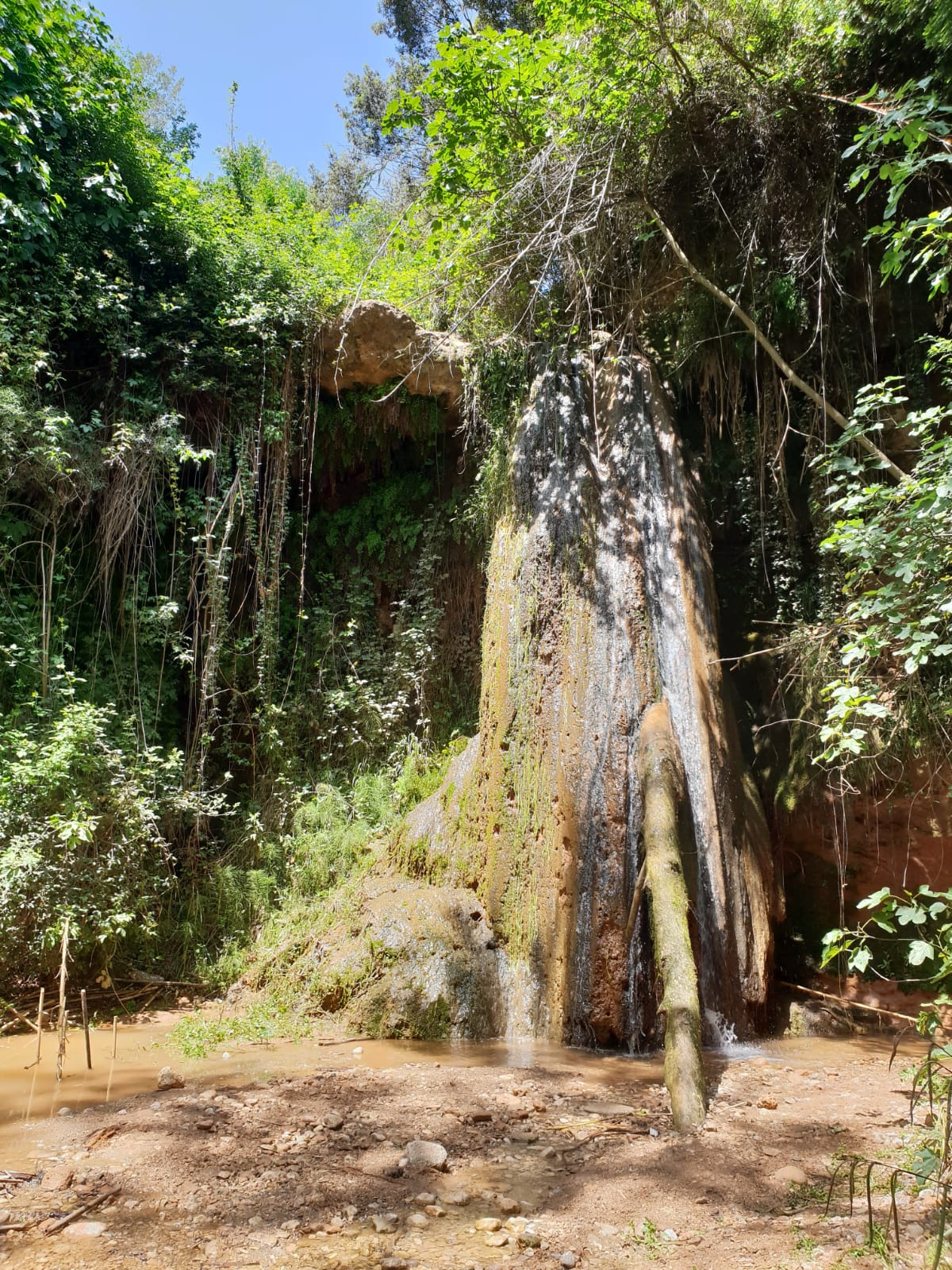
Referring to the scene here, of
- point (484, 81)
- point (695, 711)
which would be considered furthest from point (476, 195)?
point (695, 711)

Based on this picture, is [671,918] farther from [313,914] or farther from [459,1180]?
[313,914]

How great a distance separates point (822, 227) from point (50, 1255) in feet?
23.6

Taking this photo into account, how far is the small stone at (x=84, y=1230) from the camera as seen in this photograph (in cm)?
224

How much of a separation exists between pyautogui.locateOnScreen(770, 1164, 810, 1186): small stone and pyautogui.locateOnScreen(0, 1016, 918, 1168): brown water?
137 centimetres

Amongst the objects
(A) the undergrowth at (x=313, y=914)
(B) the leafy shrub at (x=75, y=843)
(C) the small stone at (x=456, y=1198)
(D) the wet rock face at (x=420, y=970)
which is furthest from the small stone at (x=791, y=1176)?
(B) the leafy shrub at (x=75, y=843)

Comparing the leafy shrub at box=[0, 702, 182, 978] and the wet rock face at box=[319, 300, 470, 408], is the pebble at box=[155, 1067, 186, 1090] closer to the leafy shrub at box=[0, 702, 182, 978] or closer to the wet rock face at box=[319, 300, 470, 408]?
the leafy shrub at box=[0, 702, 182, 978]

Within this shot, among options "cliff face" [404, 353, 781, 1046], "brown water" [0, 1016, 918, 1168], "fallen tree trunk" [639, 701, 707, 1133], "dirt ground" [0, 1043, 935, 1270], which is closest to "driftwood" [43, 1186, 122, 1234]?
"dirt ground" [0, 1043, 935, 1270]

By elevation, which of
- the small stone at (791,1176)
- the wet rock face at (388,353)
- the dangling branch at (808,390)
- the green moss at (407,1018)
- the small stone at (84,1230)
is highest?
the wet rock face at (388,353)

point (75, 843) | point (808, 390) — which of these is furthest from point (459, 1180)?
point (808, 390)

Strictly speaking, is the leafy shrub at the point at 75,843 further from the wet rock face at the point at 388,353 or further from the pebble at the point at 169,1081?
the wet rock face at the point at 388,353

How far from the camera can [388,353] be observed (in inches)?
333

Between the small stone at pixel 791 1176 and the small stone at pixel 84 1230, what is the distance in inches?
81.8

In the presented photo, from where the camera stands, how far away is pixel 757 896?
5621mm

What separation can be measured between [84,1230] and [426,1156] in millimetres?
1103
